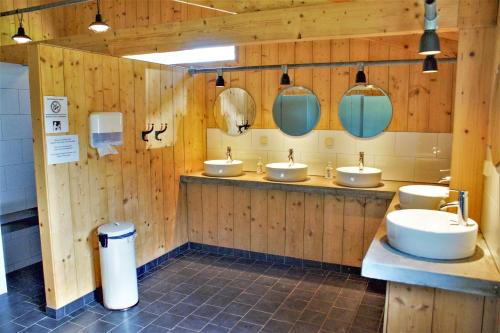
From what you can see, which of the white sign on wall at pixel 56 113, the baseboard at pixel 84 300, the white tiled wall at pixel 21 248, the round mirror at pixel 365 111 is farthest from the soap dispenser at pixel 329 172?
the white tiled wall at pixel 21 248

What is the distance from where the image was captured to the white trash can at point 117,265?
3131 mm

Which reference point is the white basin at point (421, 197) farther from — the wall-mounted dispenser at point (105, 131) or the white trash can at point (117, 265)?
the wall-mounted dispenser at point (105, 131)

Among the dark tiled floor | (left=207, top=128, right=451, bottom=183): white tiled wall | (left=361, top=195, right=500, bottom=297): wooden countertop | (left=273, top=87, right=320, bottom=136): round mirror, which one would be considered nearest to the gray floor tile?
the dark tiled floor

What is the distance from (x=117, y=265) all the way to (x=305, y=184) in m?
1.82

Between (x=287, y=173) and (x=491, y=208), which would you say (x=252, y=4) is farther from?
(x=491, y=208)

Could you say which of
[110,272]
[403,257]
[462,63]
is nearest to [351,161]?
[462,63]

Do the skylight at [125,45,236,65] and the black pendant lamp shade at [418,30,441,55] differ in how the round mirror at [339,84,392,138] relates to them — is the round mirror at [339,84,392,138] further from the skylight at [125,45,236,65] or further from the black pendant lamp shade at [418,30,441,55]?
the black pendant lamp shade at [418,30,441,55]

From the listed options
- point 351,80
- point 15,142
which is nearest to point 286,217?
point 351,80

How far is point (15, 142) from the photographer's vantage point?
4188mm

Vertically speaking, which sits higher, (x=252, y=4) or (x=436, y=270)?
(x=252, y=4)

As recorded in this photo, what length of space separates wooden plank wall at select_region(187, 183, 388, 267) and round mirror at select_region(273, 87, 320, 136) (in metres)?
0.74

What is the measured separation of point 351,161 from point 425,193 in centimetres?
133

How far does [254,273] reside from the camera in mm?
3953

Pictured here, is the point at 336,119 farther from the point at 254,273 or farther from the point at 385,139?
the point at 254,273
